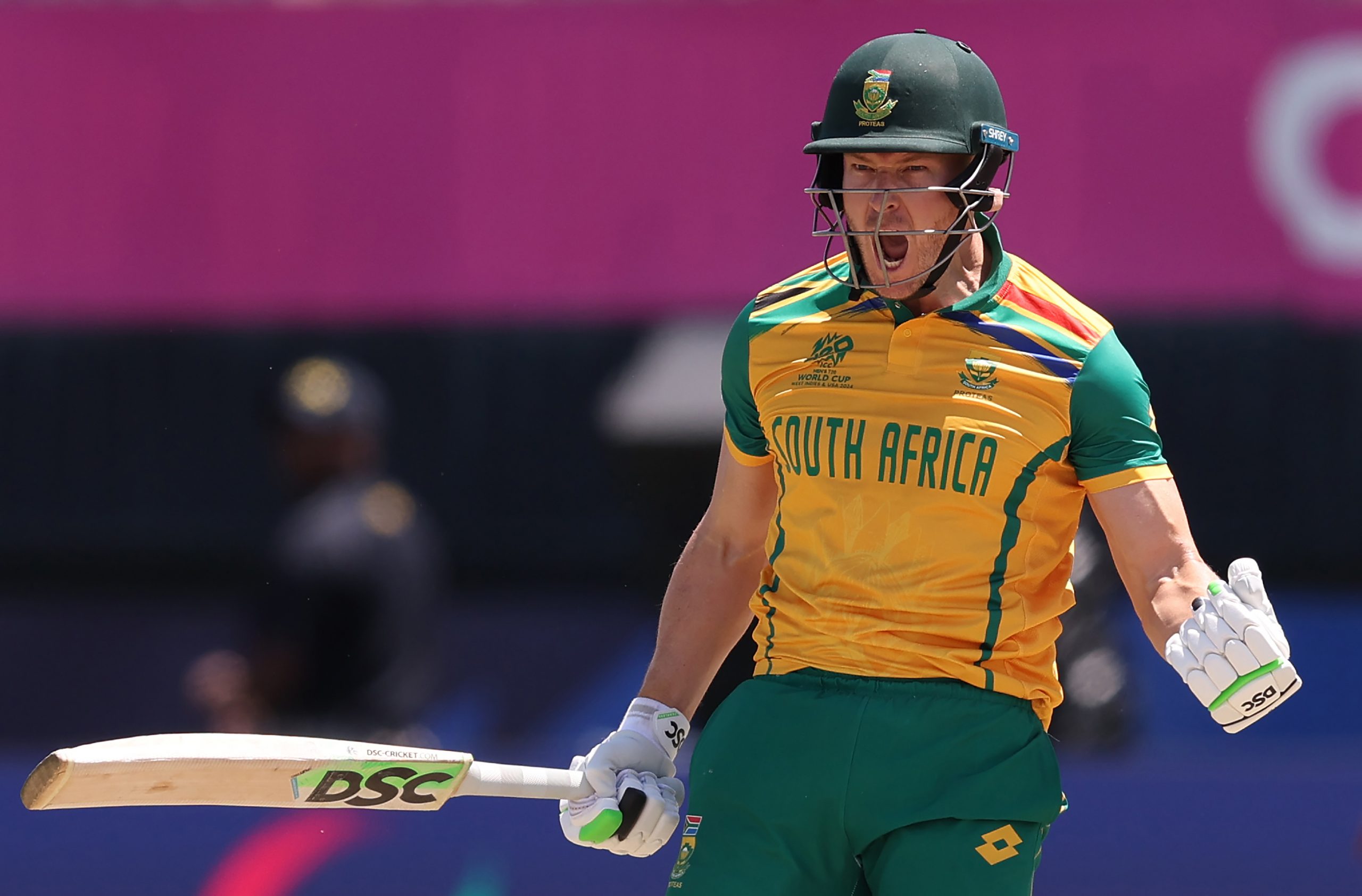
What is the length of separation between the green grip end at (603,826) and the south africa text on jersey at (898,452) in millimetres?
600

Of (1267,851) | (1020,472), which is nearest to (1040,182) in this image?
(1267,851)

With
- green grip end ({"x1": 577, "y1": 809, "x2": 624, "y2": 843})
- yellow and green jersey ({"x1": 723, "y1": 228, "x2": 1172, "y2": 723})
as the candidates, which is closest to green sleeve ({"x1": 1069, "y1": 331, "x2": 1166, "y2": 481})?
yellow and green jersey ({"x1": 723, "y1": 228, "x2": 1172, "y2": 723})

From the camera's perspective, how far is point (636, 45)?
7750mm

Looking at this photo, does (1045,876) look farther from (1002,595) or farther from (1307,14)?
(1307,14)

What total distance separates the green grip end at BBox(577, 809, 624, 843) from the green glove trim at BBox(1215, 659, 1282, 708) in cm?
93

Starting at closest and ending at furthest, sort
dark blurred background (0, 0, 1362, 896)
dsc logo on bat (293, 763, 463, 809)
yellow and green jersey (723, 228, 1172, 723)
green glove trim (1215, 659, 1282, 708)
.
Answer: green glove trim (1215, 659, 1282, 708), yellow and green jersey (723, 228, 1172, 723), dsc logo on bat (293, 763, 463, 809), dark blurred background (0, 0, 1362, 896)

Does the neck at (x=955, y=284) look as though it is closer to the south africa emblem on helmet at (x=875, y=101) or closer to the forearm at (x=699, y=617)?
the south africa emblem on helmet at (x=875, y=101)

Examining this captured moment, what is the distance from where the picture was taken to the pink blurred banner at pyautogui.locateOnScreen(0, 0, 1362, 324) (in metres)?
7.43

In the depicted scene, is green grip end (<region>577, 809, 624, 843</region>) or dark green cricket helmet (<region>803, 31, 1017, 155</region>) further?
green grip end (<region>577, 809, 624, 843</region>)

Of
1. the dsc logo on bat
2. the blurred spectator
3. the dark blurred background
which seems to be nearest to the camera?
the dsc logo on bat

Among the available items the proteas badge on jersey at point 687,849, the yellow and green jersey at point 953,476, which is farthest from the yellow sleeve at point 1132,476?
the proteas badge on jersey at point 687,849

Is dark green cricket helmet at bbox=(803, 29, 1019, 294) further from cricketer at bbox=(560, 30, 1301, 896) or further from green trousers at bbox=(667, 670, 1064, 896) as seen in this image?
green trousers at bbox=(667, 670, 1064, 896)

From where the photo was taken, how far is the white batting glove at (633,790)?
9.93 ft

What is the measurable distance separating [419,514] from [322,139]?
1560mm
